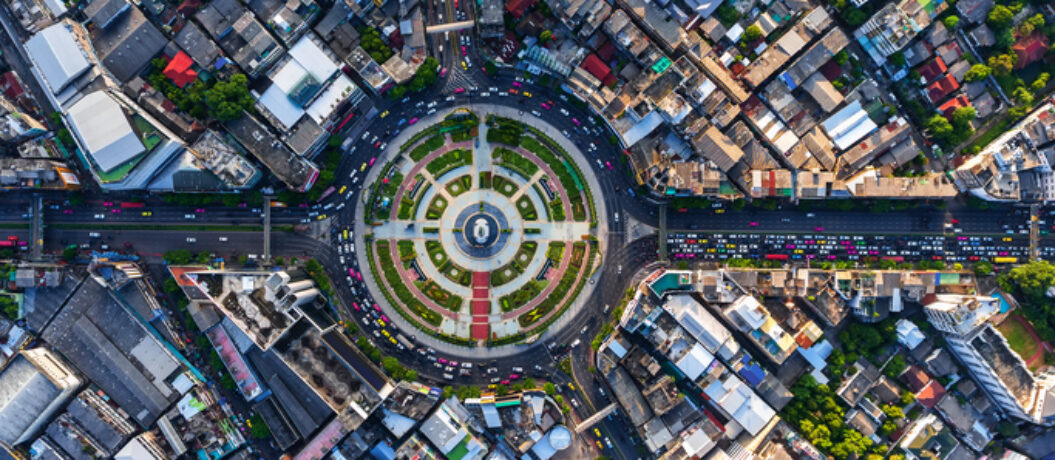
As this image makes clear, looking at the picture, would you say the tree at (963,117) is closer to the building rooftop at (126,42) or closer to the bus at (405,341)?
the bus at (405,341)

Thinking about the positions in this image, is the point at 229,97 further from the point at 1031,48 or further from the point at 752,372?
the point at 1031,48

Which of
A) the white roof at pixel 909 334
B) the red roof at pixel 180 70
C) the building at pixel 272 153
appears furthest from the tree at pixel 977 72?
the red roof at pixel 180 70

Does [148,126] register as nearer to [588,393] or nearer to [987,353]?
[588,393]

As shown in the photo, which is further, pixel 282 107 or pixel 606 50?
pixel 606 50

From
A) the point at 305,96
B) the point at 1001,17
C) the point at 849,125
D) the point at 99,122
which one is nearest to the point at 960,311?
the point at 849,125

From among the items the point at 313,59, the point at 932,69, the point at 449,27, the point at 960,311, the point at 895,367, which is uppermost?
the point at 313,59
